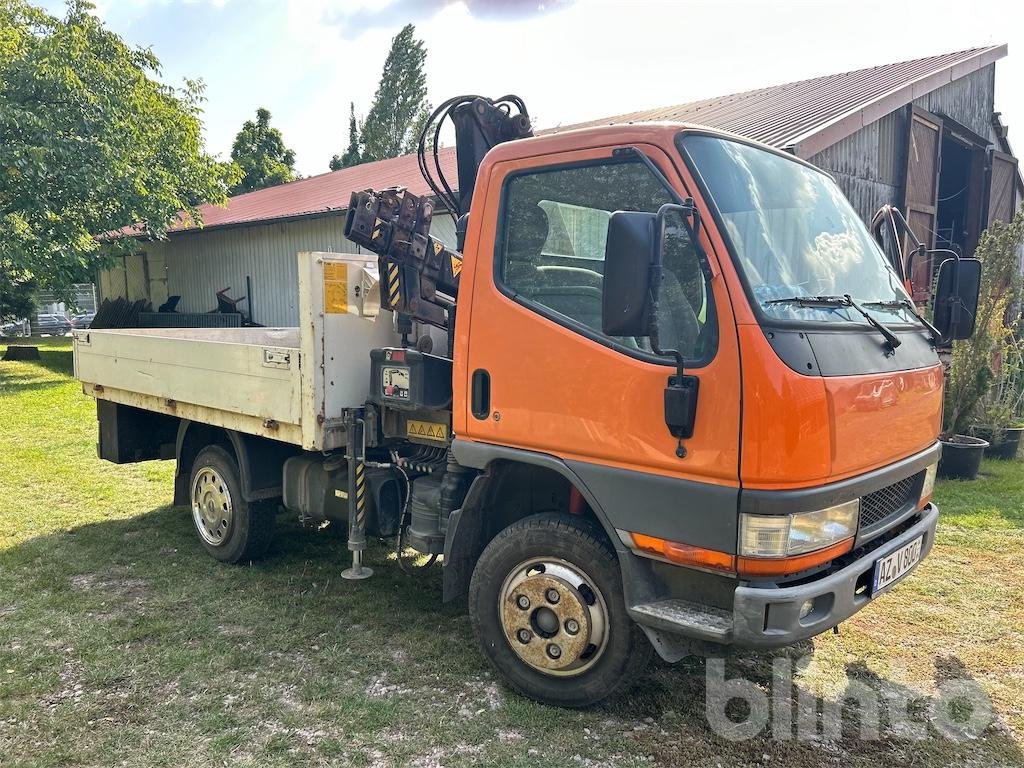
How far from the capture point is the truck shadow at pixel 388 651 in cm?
320

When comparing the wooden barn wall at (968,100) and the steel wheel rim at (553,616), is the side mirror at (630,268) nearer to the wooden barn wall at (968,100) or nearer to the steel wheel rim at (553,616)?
the steel wheel rim at (553,616)

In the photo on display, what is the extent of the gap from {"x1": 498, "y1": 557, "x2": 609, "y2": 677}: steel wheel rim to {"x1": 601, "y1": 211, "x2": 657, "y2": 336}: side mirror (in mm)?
1193

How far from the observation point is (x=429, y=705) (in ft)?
11.2

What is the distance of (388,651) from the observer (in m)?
3.95

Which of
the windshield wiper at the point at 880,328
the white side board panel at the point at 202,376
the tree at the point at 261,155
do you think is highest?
the tree at the point at 261,155

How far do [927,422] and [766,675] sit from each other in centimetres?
145

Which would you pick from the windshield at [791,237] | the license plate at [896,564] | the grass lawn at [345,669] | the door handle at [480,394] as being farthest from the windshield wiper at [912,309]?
the door handle at [480,394]

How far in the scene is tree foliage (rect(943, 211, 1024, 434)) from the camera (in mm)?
7746

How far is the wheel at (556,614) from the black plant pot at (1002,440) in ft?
23.0

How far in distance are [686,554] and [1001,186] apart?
14836mm

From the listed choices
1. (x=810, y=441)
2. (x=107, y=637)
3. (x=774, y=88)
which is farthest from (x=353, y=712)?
(x=774, y=88)

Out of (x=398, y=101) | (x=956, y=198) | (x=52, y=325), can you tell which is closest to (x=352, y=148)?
(x=398, y=101)

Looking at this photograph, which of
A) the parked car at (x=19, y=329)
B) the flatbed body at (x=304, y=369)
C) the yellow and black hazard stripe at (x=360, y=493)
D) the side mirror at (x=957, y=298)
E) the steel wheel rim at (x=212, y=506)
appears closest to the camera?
the side mirror at (x=957, y=298)

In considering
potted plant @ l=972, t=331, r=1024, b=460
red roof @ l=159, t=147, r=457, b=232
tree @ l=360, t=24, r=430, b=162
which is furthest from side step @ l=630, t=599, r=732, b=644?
tree @ l=360, t=24, r=430, b=162
